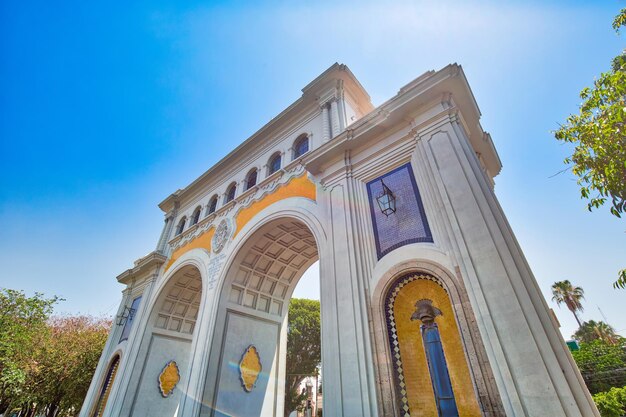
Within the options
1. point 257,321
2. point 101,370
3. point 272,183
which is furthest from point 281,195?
point 101,370

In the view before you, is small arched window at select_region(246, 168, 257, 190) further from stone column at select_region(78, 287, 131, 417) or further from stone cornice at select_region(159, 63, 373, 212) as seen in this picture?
stone column at select_region(78, 287, 131, 417)

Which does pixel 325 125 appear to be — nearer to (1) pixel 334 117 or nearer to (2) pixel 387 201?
(1) pixel 334 117

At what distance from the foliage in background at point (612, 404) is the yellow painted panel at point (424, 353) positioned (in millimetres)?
16705

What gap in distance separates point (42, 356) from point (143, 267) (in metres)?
9.85

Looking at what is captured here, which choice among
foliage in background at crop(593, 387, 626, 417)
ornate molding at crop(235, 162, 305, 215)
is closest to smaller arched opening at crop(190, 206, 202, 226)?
ornate molding at crop(235, 162, 305, 215)

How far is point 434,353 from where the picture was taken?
582 cm

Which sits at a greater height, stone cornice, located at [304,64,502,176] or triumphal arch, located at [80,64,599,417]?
stone cornice, located at [304,64,502,176]

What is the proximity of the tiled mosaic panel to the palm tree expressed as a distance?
110 feet

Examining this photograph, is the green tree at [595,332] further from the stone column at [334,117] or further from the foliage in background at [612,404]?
the stone column at [334,117]

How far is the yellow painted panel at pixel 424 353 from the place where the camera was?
524cm

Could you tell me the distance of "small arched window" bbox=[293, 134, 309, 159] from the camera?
12.9m

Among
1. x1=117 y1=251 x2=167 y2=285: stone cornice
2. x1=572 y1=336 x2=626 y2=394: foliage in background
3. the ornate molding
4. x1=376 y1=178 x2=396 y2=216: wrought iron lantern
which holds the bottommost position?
x1=572 y1=336 x2=626 y2=394: foliage in background

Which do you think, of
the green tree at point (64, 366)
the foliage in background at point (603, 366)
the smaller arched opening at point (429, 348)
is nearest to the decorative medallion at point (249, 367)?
the smaller arched opening at point (429, 348)

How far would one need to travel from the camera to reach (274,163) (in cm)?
1419
